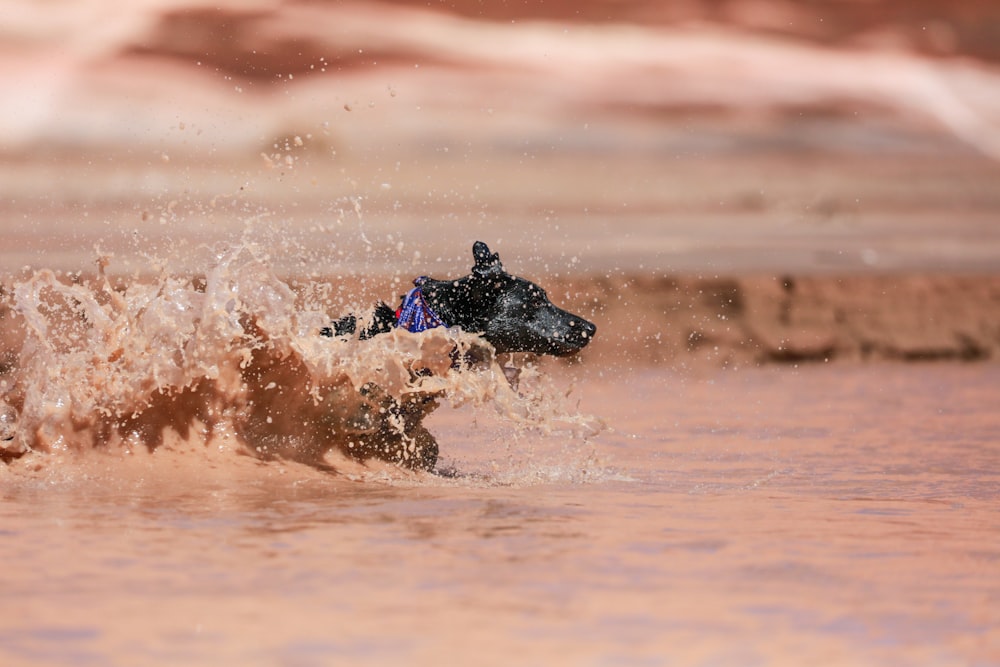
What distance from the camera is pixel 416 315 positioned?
29.0 ft

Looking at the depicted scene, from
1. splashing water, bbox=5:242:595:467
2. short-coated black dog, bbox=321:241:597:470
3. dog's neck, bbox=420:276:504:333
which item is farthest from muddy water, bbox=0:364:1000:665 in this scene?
dog's neck, bbox=420:276:504:333

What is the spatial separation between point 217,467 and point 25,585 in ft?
10.4

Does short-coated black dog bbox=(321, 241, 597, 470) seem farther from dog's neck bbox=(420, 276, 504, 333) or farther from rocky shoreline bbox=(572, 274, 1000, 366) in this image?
rocky shoreline bbox=(572, 274, 1000, 366)

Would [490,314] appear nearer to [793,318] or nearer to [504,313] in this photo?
[504,313]

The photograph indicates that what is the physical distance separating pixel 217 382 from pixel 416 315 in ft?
5.06

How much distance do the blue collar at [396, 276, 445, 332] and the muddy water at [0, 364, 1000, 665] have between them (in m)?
0.99

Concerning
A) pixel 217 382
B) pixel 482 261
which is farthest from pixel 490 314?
pixel 217 382

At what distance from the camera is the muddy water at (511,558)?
5352 mm

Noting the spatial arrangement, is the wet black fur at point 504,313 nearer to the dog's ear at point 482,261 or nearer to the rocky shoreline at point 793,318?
the dog's ear at point 482,261

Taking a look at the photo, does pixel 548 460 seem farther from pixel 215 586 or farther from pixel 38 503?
pixel 215 586

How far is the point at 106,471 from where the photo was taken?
9.31 meters

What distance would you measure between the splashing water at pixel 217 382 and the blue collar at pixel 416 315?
40 cm

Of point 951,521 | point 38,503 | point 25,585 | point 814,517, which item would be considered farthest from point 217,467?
point 951,521

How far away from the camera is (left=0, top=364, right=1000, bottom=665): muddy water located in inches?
211
